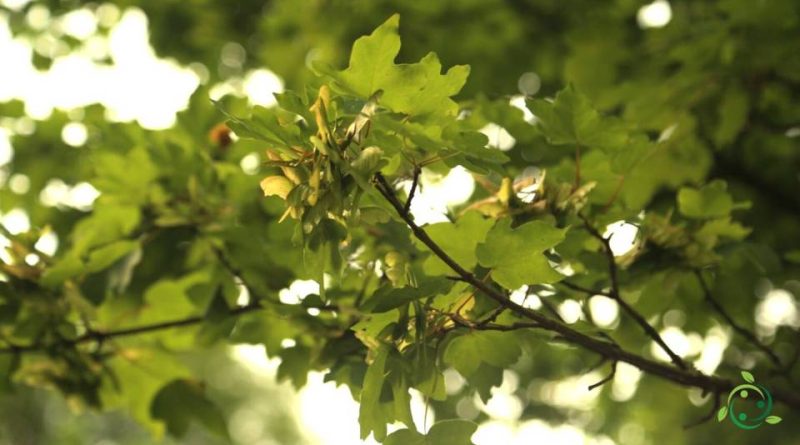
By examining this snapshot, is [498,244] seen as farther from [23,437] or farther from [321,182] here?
[23,437]

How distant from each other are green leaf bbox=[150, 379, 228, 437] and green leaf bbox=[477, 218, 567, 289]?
1068 mm

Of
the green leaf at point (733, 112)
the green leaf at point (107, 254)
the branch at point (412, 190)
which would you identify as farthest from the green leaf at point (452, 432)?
the green leaf at point (733, 112)

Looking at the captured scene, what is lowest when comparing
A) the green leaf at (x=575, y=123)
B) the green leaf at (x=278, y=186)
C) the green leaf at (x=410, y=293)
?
the green leaf at (x=575, y=123)

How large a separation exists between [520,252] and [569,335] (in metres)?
0.16

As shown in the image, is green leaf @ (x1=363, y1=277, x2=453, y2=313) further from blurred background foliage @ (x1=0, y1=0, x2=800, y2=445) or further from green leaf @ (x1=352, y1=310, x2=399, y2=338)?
blurred background foliage @ (x1=0, y1=0, x2=800, y2=445)

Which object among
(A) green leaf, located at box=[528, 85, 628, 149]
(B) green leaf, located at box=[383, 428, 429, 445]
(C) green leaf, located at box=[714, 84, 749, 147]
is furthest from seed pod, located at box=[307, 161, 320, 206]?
(C) green leaf, located at box=[714, 84, 749, 147]

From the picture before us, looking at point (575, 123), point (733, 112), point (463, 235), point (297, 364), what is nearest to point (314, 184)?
point (463, 235)

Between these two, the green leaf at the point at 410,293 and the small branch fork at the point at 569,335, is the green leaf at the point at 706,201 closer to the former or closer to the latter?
the small branch fork at the point at 569,335

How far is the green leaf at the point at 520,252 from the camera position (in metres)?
1.13

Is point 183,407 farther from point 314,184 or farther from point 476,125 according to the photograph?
point 314,184

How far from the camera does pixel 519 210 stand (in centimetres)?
132

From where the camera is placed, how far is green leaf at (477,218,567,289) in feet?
3.69

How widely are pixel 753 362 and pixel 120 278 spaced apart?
6.62 feet

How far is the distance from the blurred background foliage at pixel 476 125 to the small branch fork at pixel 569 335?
0.20m
